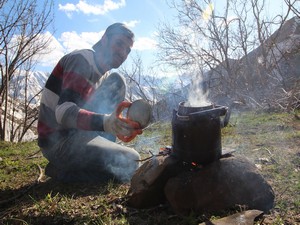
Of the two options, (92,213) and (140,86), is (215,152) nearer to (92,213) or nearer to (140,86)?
(92,213)

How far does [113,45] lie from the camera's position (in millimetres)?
3271

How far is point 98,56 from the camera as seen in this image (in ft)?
10.8

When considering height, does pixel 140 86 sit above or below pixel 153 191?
above

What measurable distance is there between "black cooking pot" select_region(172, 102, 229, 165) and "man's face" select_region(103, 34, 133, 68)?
1329 millimetres

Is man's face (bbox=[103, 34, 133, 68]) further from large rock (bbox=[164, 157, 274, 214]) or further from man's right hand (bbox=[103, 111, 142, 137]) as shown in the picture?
large rock (bbox=[164, 157, 274, 214])

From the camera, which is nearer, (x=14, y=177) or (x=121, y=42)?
(x=121, y=42)

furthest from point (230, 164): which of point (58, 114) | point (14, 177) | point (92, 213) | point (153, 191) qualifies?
point (14, 177)

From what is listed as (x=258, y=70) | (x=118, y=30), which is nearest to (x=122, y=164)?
(x=118, y=30)

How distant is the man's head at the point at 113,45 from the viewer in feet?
10.7

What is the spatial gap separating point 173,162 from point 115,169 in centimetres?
113

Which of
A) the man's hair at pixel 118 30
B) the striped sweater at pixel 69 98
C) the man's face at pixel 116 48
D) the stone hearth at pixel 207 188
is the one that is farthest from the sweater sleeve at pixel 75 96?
the stone hearth at pixel 207 188

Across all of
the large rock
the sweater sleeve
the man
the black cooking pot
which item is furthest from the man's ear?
the large rock

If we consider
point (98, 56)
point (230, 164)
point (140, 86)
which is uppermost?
point (140, 86)

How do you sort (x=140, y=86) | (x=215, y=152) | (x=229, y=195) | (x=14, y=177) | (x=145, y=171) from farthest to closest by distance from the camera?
(x=140, y=86), (x=14, y=177), (x=145, y=171), (x=215, y=152), (x=229, y=195)
